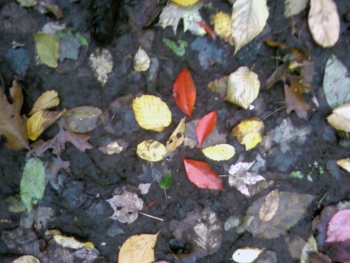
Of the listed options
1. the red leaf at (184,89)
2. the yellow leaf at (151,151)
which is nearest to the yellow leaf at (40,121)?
the yellow leaf at (151,151)

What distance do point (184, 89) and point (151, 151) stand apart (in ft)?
0.87

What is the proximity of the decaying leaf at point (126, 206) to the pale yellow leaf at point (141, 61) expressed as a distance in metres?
0.48

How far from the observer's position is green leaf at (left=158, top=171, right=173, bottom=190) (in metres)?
1.25

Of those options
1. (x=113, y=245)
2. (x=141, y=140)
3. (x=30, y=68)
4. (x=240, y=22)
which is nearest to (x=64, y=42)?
(x=30, y=68)

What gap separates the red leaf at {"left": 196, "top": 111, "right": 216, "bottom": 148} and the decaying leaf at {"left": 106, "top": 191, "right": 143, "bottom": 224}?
1.13ft

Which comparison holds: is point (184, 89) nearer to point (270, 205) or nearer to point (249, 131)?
point (249, 131)

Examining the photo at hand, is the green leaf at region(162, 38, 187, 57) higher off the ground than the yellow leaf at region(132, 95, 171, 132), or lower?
higher

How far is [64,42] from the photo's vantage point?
46.2 inches

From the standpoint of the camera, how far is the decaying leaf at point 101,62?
118 centimetres

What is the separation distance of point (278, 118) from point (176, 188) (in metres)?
0.48

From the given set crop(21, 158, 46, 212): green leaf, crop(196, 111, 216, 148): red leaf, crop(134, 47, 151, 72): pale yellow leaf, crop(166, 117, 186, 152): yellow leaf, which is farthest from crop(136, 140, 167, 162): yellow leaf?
crop(21, 158, 46, 212): green leaf

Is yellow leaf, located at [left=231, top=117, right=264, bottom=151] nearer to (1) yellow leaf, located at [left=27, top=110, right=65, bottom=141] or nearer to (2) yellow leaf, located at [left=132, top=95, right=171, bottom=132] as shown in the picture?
(2) yellow leaf, located at [left=132, top=95, right=171, bottom=132]

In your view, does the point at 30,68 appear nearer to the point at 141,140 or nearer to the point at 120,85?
the point at 120,85

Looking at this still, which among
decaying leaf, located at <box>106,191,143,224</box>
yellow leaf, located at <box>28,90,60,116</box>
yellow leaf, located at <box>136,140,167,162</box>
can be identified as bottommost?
decaying leaf, located at <box>106,191,143,224</box>
